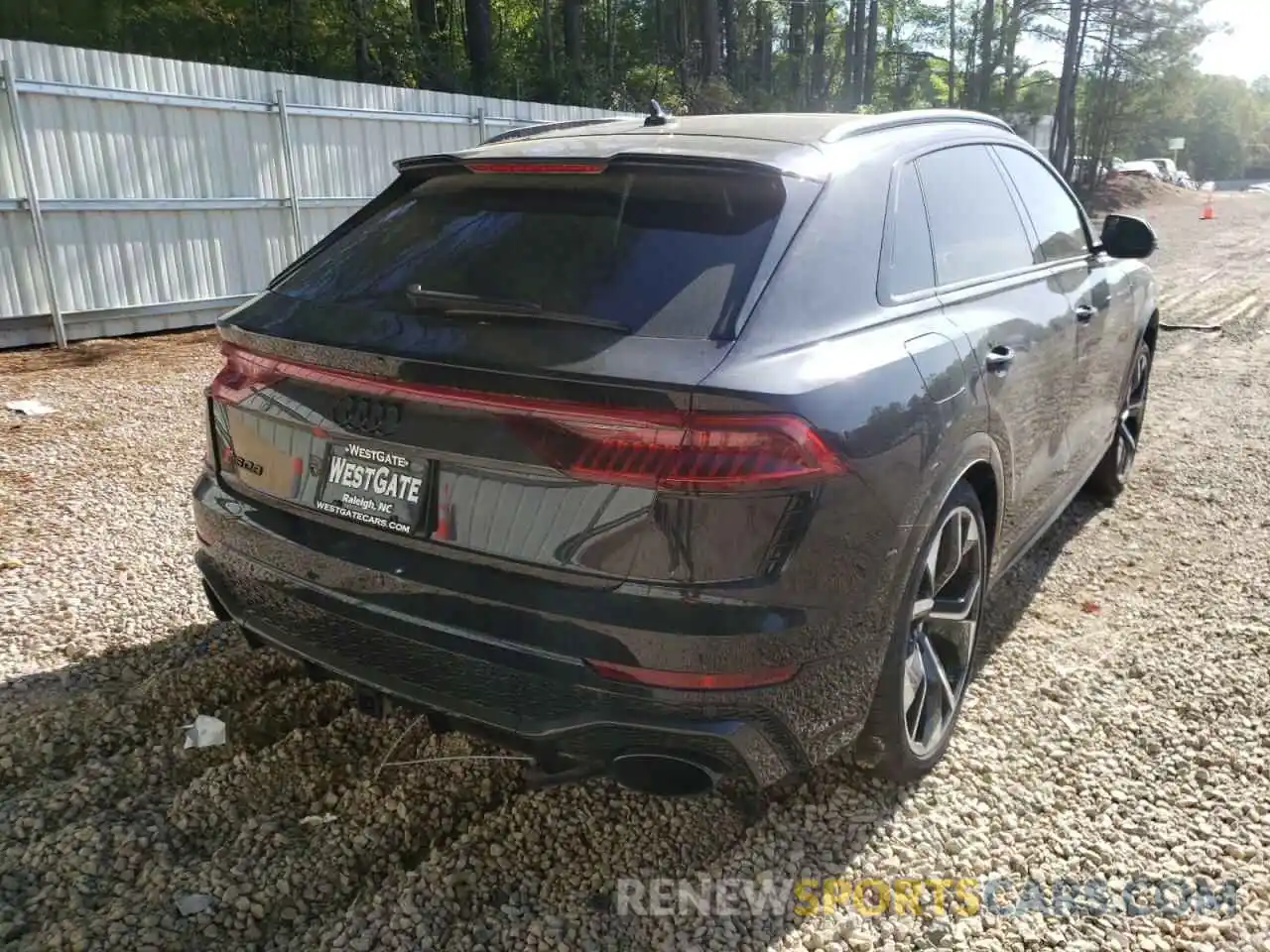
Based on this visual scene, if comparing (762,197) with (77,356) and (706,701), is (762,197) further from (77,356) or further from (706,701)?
(77,356)

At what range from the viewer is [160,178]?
9.17 metres

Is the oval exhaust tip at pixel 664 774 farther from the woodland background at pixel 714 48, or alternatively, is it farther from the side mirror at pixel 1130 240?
the woodland background at pixel 714 48

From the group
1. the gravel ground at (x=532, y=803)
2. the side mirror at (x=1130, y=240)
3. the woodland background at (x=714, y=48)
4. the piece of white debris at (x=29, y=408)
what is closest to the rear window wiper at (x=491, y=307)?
the gravel ground at (x=532, y=803)

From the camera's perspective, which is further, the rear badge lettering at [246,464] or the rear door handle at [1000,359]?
the rear door handle at [1000,359]

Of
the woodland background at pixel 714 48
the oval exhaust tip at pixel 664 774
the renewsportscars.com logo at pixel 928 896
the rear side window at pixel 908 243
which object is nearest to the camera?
the oval exhaust tip at pixel 664 774

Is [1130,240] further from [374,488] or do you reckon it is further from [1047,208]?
[374,488]

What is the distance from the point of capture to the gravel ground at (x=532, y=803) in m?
2.31

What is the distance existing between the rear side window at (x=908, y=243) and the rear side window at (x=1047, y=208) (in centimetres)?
105

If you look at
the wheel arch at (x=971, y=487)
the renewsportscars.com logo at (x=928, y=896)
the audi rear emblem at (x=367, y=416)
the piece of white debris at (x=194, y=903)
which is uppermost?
the audi rear emblem at (x=367, y=416)

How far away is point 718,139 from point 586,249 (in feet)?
2.03

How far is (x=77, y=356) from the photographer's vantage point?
8.35 meters

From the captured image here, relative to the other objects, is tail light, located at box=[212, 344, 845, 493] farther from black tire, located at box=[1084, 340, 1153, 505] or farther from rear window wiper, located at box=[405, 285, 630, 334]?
black tire, located at box=[1084, 340, 1153, 505]

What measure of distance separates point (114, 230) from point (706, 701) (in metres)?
8.70

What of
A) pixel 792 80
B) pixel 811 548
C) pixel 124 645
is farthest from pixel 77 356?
pixel 792 80
